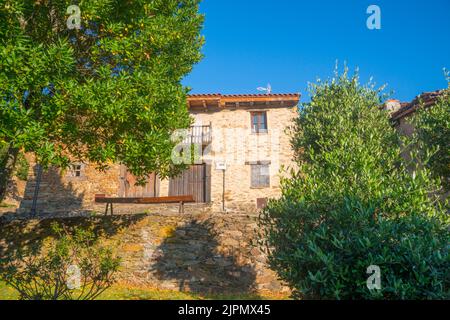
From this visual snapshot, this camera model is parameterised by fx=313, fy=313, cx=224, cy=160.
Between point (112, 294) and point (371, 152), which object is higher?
point (371, 152)

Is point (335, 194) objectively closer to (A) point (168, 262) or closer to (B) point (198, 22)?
(A) point (168, 262)

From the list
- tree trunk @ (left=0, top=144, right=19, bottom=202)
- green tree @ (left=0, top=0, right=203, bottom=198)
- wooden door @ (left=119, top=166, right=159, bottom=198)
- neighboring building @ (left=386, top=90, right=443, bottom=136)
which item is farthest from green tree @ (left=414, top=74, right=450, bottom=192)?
wooden door @ (left=119, top=166, right=159, bottom=198)

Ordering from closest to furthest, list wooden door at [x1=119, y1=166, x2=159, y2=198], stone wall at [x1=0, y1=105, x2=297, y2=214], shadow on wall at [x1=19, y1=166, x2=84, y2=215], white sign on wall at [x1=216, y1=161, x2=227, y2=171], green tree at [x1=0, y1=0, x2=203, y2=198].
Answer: green tree at [x1=0, y1=0, x2=203, y2=198] → shadow on wall at [x1=19, y1=166, x2=84, y2=215] → stone wall at [x1=0, y1=105, x2=297, y2=214] → wooden door at [x1=119, y1=166, x2=159, y2=198] → white sign on wall at [x1=216, y1=161, x2=227, y2=171]

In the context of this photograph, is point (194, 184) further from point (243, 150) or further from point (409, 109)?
point (409, 109)

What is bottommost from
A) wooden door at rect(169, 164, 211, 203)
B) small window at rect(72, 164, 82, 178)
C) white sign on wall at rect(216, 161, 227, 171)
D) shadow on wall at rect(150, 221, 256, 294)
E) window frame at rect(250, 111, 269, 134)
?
shadow on wall at rect(150, 221, 256, 294)

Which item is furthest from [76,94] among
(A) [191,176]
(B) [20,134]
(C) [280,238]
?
(A) [191,176]

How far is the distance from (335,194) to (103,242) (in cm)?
985

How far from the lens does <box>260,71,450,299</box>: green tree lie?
569cm

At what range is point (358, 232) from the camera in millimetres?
6309

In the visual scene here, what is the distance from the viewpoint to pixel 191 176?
71.4 feet

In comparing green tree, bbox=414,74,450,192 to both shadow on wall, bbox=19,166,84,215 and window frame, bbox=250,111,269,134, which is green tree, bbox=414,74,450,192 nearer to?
window frame, bbox=250,111,269,134

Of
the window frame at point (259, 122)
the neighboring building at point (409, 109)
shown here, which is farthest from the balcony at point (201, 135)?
the neighboring building at point (409, 109)

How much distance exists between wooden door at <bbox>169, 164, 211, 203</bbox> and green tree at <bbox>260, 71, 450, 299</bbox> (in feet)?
42.2

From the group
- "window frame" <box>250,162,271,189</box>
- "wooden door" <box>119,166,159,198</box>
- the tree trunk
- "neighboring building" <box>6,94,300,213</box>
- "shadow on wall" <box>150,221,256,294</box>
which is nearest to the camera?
the tree trunk
